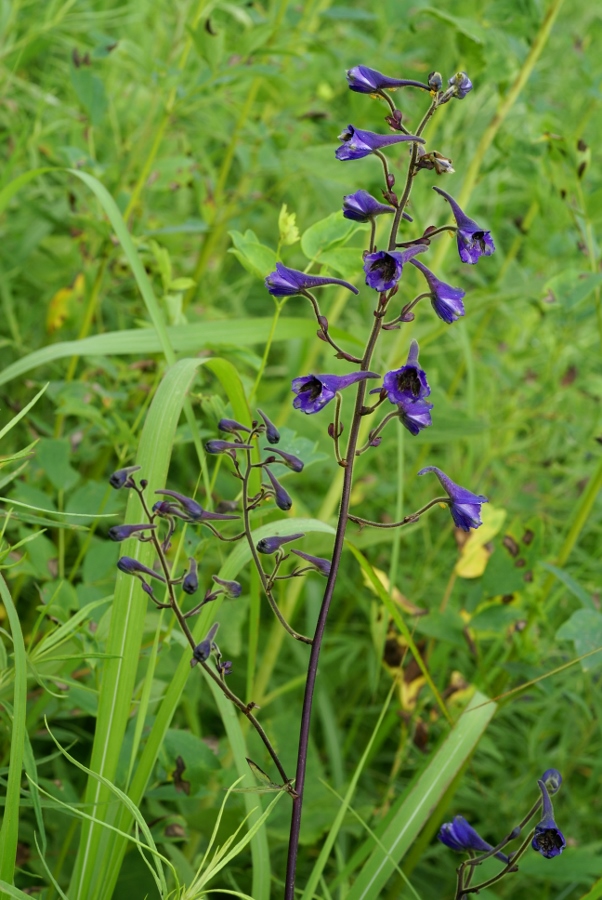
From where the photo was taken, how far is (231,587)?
94 cm

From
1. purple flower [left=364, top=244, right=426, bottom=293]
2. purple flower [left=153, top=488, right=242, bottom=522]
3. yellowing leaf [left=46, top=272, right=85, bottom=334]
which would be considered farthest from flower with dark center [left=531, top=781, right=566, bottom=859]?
yellowing leaf [left=46, top=272, right=85, bottom=334]

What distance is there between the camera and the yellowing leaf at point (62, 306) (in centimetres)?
211

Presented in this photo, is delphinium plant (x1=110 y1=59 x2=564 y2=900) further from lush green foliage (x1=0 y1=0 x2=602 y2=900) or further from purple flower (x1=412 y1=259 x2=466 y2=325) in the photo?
lush green foliage (x1=0 y1=0 x2=602 y2=900)

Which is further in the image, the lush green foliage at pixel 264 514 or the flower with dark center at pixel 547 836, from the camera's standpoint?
the lush green foliage at pixel 264 514

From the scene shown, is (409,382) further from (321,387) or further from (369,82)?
(369,82)

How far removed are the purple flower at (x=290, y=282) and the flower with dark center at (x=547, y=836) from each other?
0.59m

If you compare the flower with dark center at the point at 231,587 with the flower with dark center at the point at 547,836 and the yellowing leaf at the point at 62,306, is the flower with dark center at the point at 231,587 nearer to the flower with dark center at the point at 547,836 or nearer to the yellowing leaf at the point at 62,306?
the flower with dark center at the point at 547,836

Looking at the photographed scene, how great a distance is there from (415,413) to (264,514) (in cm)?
45

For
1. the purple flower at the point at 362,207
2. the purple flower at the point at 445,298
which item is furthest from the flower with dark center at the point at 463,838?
the purple flower at the point at 362,207

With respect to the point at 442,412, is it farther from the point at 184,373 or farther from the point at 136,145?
the point at 136,145

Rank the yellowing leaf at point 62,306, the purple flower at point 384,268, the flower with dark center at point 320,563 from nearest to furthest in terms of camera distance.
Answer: the purple flower at point 384,268 → the flower with dark center at point 320,563 → the yellowing leaf at point 62,306

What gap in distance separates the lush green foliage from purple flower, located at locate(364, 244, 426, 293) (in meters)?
0.39

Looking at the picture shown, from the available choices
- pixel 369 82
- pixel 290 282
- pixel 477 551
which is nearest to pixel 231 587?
pixel 290 282

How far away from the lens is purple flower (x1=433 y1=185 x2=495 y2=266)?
0.94 m
